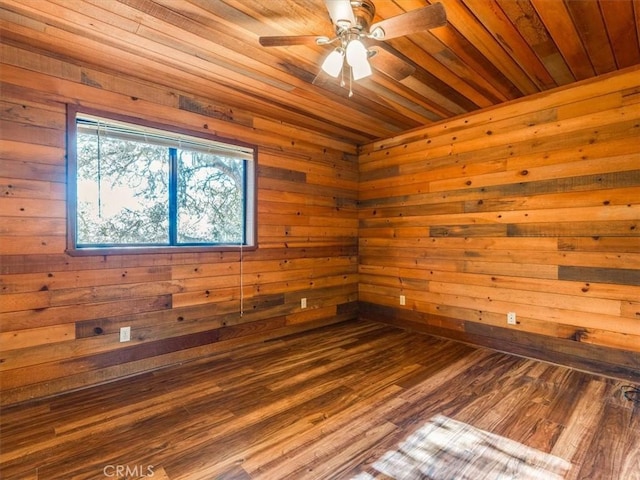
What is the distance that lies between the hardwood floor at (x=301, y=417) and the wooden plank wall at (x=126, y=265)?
0.95ft

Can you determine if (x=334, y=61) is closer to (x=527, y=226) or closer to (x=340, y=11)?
(x=340, y=11)

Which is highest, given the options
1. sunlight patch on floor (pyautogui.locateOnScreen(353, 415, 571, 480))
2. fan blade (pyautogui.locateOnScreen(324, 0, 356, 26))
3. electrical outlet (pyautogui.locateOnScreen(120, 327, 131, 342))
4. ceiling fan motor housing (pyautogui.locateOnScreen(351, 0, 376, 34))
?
ceiling fan motor housing (pyautogui.locateOnScreen(351, 0, 376, 34))

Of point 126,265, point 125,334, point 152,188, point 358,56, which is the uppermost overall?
point 358,56

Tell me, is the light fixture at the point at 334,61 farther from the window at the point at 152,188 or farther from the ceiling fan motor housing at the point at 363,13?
the window at the point at 152,188

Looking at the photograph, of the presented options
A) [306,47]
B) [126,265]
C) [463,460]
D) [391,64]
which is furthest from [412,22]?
[126,265]

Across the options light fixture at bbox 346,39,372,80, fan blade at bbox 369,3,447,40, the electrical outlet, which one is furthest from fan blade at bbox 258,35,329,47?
the electrical outlet

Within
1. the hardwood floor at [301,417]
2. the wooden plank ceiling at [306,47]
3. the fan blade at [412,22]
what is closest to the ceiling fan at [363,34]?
the fan blade at [412,22]

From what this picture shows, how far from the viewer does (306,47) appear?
233 centimetres

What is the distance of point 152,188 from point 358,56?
2073 mm

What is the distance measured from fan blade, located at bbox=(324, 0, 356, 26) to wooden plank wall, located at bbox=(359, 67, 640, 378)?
7.48ft

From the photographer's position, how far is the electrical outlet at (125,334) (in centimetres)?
273

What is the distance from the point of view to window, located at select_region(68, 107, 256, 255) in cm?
260

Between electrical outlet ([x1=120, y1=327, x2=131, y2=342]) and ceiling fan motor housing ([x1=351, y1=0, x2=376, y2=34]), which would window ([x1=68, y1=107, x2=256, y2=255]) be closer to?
electrical outlet ([x1=120, y1=327, x2=131, y2=342])

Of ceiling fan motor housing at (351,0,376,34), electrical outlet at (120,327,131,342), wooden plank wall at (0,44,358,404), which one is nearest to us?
ceiling fan motor housing at (351,0,376,34)
